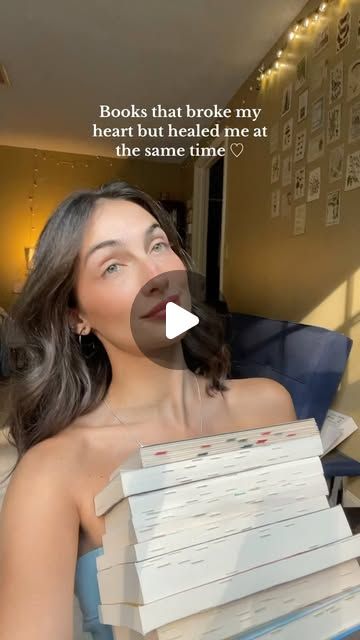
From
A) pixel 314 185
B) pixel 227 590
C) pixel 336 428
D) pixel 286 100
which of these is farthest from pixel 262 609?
pixel 286 100

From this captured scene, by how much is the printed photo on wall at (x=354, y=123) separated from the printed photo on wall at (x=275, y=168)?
665 millimetres

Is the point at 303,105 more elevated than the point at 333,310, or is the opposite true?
the point at 303,105

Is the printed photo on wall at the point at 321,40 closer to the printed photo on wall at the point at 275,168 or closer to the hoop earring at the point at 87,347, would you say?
the printed photo on wall at the point at 275,168

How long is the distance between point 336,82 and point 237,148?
48.9 inches

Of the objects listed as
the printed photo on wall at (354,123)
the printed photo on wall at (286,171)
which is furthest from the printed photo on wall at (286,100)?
the printed photo on wall at (354,123)

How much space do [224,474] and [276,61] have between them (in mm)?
2581

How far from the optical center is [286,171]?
7.32ft

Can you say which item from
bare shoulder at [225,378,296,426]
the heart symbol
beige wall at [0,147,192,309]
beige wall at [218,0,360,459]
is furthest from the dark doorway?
bare shoulder at [225,378,296,426]

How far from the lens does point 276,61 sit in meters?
2.37

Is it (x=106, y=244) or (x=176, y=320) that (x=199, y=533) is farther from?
(x=106, y=244)

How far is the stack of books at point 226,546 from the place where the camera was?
326 mm

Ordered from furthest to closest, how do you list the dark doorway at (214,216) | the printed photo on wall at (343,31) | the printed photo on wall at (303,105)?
the dark doorway at (214,216), the printed photo on wall at (303,105), the printed photo on wall at (343,31)

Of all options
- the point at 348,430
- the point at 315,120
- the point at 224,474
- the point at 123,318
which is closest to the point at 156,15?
the point at 315,120

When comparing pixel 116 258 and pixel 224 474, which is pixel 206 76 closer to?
pixel 116 258
